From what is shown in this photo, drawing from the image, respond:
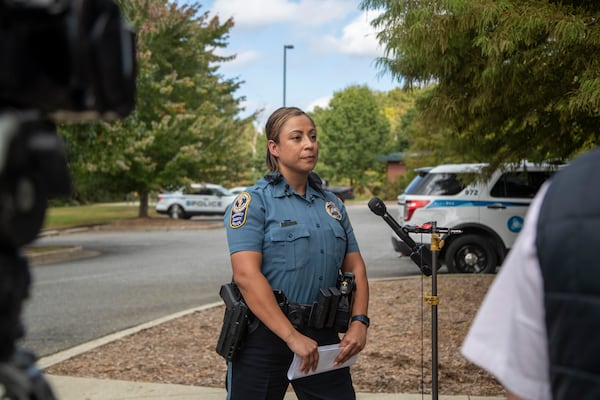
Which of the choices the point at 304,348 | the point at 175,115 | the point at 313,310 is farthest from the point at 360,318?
the point at 175,115

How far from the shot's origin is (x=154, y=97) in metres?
24.9

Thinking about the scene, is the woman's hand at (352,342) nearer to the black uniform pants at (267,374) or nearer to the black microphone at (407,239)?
the black uniform pants at (267,374)

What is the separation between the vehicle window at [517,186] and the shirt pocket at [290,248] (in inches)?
393

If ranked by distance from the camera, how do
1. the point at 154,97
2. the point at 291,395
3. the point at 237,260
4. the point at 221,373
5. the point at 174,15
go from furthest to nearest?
the point at 174,15 → the point at 154,97 → the point at 221,373 → the point at 291,395 → the point at 237,260

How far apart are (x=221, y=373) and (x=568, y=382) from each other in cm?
515

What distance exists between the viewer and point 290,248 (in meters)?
3.16

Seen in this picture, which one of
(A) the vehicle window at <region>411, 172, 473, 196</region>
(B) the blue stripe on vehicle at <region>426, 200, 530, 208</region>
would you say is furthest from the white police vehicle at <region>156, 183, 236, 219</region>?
(B) the blue stripe on vehicle at <region>426, 200, 530, 208</region>

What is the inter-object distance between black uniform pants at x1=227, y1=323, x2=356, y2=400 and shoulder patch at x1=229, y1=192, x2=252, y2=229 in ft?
1.40

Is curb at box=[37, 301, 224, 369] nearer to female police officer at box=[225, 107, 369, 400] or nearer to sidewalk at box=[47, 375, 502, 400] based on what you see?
sidewalk at box=[47, 375, 502, 400]

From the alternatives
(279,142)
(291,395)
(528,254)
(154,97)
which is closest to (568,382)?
(528,254)

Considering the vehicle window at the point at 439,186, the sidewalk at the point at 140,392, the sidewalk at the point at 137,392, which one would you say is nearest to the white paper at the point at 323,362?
the sidewalk at the point at 137,392

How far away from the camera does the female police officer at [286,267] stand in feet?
10.1

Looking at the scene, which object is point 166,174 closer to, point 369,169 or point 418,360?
point 418,360

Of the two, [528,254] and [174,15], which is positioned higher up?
[174,15]
